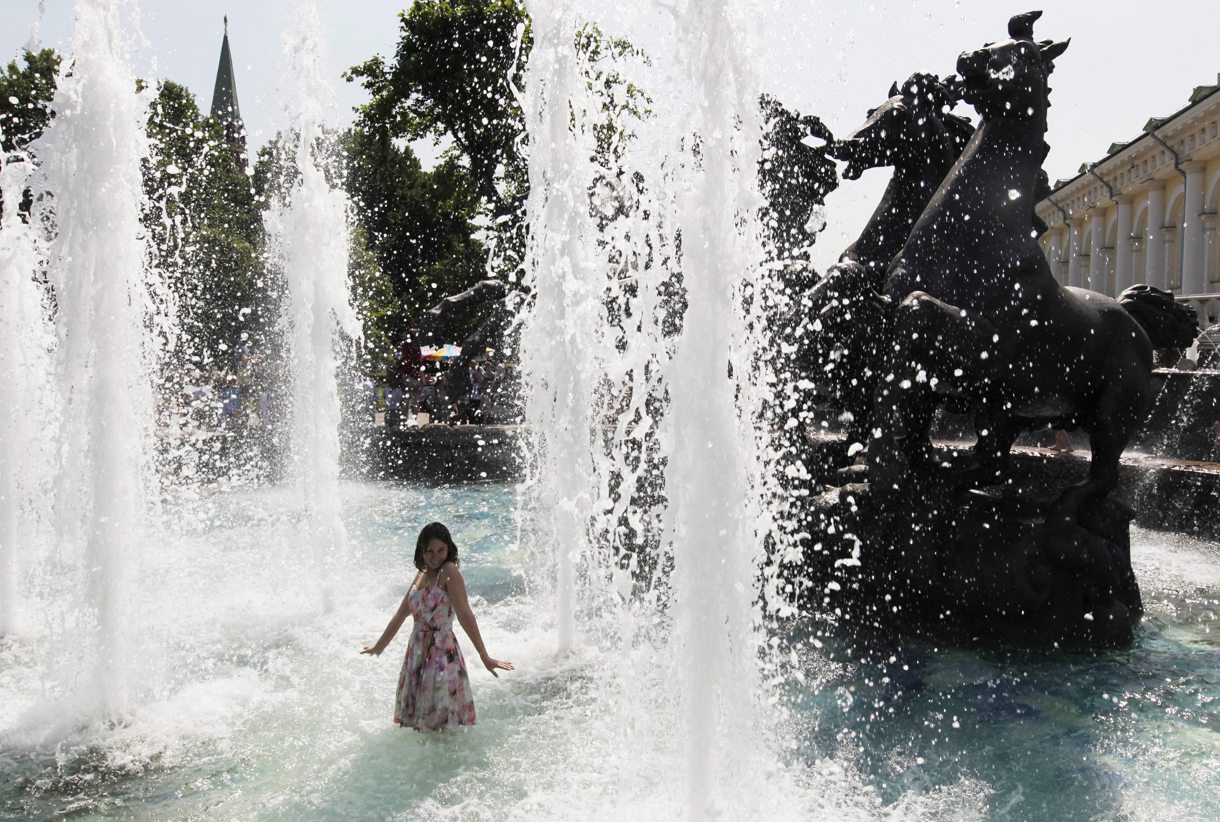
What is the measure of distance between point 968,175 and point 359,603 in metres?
4.85

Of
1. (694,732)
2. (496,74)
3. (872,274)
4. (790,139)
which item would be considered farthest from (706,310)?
(496,74)

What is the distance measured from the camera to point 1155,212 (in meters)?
33.1

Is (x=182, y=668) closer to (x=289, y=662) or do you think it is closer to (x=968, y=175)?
(x=289, y=662)

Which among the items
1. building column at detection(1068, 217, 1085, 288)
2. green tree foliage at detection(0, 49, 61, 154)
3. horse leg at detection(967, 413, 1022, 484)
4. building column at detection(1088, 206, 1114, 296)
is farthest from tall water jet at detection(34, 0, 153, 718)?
building column at detection(1068, 217, 1085, 288)

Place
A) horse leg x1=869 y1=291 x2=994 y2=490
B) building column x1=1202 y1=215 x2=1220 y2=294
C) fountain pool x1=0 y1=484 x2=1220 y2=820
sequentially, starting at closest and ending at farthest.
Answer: fountain pool x1=0 y1=484 x2=1220 y2=820
horse leg x1=869 y1=291 x2=994 y2=490
building column x1=1202 y1=215 x2=1220 y2=294

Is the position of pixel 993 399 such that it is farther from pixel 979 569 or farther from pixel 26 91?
pixel 26 91

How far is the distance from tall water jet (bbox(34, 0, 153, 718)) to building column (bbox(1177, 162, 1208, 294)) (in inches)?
1189

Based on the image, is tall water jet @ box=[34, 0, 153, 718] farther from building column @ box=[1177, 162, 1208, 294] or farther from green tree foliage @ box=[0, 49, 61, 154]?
building column @ box=[1177, 162, 1208, 294]

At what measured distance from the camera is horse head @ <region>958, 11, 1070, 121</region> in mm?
6039

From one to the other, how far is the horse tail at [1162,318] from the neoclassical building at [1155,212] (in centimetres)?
1706

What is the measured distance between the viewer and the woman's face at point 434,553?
13.7ft

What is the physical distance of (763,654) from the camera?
5.49 meters

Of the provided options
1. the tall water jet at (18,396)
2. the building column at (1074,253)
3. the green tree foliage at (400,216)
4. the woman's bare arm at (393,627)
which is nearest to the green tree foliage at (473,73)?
the green tree foliage at (400,216)

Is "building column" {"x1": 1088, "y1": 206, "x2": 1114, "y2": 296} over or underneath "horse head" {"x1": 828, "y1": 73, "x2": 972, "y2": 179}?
over
